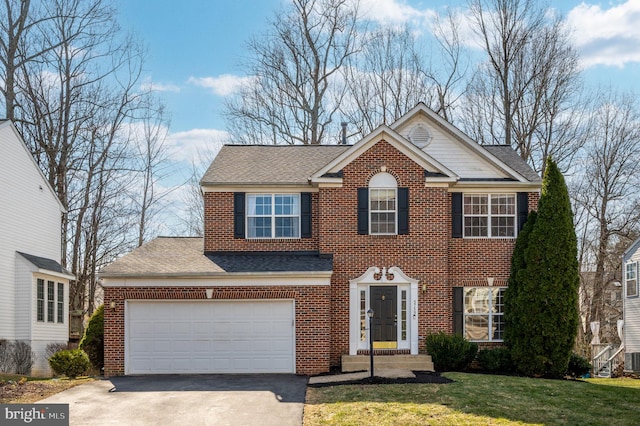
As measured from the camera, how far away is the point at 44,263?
26438 mm

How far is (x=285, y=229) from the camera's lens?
22203 mm

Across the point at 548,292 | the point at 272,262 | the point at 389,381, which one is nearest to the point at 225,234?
the point at 272,262

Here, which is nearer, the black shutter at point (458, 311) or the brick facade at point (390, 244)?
the brick facade at point (390, 244)

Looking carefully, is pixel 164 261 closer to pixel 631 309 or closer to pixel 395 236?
pixel 395 236

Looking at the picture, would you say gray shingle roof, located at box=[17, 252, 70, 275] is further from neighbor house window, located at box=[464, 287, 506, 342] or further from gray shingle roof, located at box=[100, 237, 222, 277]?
neighbor house window, located at box=[464, 287, 506, 342]

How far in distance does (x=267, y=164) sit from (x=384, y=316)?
6239mm

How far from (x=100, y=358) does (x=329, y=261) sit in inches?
→ 294

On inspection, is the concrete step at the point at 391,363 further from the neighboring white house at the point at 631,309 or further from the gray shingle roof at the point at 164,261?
the neighboring white house at the point at 631,309

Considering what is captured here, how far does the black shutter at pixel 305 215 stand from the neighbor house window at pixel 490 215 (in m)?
4.76

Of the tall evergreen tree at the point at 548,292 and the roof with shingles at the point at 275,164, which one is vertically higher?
the roof with shingles at the point at 275,164

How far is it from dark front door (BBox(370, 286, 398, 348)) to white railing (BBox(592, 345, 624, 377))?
36.9 feet

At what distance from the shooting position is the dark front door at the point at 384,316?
21.2 metres

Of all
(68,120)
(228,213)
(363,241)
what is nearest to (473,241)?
(363,241)

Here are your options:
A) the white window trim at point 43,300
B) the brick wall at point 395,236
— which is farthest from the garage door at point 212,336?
the white window trim at point 43,300
